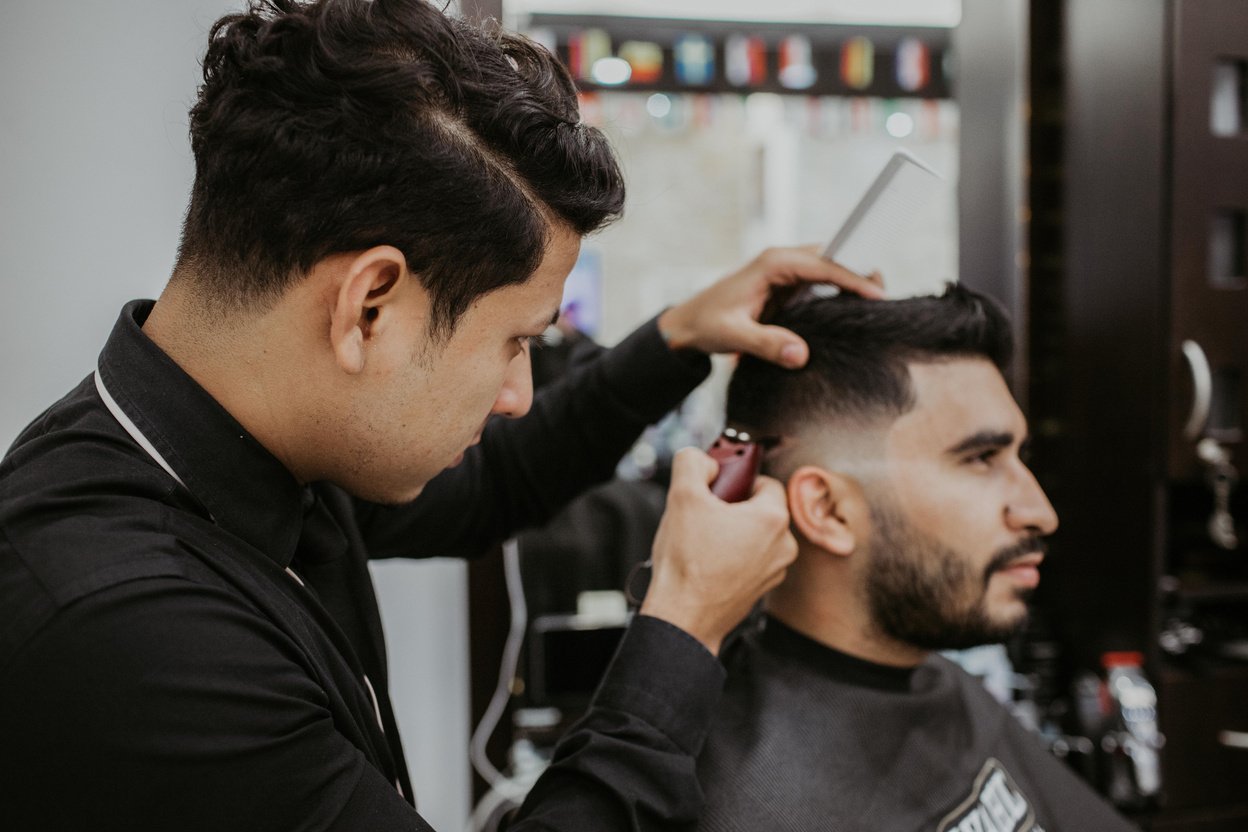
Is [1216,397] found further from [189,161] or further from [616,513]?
[189,161]

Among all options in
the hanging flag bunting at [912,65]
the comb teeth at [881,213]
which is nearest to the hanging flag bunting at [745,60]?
the hanging flag bunting at [912,65]

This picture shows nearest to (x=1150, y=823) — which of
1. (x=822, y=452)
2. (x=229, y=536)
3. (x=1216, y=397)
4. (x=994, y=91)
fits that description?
(x=1216, y=397)

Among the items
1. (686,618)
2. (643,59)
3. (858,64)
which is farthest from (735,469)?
(858,64)

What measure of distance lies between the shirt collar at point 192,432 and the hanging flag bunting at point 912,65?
3.42m

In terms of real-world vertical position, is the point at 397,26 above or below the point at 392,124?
above

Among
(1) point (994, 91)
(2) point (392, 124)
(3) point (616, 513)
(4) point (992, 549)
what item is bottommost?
(3) point (616, 513)

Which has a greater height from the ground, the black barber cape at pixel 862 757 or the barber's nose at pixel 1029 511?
the barber's nose at pixel 1029 511

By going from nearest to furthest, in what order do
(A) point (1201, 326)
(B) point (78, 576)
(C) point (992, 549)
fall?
(B) point (78, 576)
(C) point (992, 549)
(A) point (1201, 326)

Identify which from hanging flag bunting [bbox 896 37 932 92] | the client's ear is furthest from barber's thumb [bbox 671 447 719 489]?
hanging flag bunting [bbox 896 37 932 92]

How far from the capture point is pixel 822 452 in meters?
1.47

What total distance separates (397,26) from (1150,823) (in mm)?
2300

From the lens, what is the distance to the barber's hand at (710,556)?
3.63ft

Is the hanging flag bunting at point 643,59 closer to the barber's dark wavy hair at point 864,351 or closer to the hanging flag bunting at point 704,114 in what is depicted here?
the hanging flag bunting at point 704,114

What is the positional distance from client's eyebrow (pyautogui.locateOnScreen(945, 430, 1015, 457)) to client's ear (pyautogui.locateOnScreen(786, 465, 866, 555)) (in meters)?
0.16
